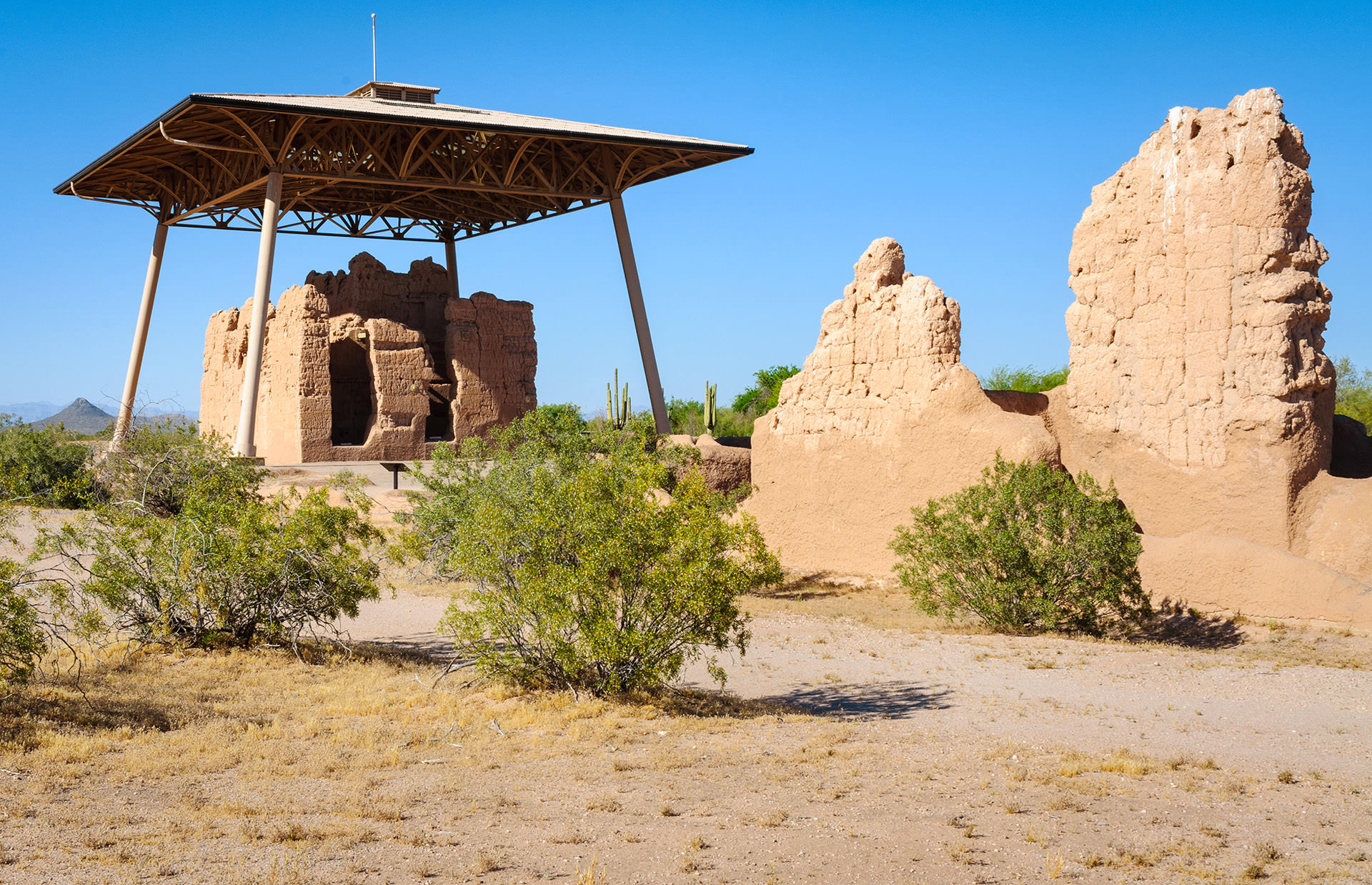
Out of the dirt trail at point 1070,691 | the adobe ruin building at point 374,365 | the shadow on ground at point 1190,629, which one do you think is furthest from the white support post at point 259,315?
the shadow on ground at point 1190,629

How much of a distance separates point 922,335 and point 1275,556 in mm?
4592

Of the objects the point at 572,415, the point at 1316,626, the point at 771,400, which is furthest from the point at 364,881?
the point at 771,400

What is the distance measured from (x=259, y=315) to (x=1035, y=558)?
16.6 meters

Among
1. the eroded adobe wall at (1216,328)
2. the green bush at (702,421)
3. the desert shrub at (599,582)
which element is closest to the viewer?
the desert shrub at (599,582)

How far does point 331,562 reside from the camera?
389 inches

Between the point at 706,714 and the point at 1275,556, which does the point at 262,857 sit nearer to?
the point at 706,714

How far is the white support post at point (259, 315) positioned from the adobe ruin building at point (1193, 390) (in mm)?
12827

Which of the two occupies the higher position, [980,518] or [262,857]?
[980,518]

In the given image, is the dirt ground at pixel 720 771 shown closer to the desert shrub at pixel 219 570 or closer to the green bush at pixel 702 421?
the desert shrub at pixel 219 570

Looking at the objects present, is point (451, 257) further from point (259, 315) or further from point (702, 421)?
point (702, 421)

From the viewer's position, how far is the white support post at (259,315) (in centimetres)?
2159

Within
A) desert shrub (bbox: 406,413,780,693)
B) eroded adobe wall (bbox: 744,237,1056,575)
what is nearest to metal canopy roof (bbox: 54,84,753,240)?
eroded adobe wall (bbox: 744,237,1056,575)

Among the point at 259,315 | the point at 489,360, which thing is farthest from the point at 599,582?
the point at 489,360

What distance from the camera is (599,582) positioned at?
830 cm
